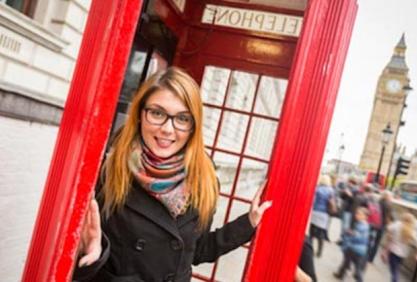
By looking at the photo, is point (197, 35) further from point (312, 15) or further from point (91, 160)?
point (91, 160)

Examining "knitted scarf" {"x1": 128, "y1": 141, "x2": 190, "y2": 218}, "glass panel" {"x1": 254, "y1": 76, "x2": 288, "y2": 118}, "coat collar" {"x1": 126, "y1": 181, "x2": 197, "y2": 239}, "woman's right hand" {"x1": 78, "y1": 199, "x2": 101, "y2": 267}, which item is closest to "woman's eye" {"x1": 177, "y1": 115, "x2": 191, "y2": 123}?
"knitted scarf" {"x1": 128, "y1": 141, "x2": 190, "y2": 218}

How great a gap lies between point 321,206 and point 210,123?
58.4 inches

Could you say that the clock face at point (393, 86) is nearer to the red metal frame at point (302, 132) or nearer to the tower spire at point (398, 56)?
the tower spire at point (398, 56)

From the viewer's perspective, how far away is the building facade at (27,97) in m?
2.38

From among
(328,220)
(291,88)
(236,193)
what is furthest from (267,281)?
(236,193)

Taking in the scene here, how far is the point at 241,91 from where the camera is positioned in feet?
9.02

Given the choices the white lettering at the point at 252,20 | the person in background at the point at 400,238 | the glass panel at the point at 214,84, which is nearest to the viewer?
the person in background at the point at 400,238

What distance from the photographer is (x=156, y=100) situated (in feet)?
4.56

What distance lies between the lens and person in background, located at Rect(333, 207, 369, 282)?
4.43 ft

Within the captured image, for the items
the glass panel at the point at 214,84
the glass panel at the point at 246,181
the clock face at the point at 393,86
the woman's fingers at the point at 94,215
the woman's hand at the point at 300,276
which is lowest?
the woman's hand at the point at 300,276

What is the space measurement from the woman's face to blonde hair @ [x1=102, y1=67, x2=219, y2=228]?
0.07 ft

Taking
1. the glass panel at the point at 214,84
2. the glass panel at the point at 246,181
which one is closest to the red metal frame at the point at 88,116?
the glass panel at the point at 214,84

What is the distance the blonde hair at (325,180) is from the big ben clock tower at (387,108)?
125 mm

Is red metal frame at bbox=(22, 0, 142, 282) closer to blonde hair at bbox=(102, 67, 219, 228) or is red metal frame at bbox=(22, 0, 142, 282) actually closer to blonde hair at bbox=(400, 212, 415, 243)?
blonde hair at bbox=(102, 67, 219, 228)
